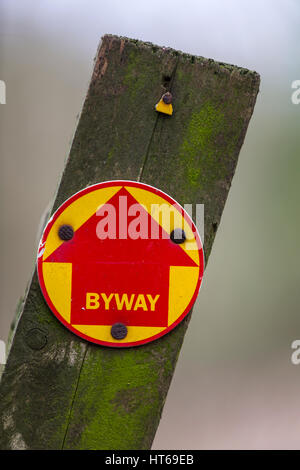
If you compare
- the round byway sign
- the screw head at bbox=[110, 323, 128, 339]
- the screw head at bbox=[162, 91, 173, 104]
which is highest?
the screw head at bbox=[162, 91, 173, 104]

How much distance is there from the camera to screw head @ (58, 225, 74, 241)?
0.92 meters

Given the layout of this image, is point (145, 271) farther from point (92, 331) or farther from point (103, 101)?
point (103, 101)

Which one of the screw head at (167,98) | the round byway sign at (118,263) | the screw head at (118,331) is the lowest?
the screw head at (118,331)

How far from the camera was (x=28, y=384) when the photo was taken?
93cm

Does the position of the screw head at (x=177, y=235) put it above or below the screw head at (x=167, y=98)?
below

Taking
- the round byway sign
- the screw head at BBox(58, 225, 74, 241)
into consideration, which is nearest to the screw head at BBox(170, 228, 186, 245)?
the round byway sign

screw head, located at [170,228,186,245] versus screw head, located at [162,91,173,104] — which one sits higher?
screw head, located at [162,91,173,104]

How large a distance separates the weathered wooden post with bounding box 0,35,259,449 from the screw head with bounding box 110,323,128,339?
1.4 inches

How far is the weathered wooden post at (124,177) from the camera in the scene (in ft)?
2.99

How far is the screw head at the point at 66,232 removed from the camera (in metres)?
0.92

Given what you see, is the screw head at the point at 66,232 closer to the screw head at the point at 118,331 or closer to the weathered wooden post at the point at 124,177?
the weathered wooden post at the point at 124,177

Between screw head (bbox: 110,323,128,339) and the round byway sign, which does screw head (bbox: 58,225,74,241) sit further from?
screw head (bbox: 110,323,128,339)

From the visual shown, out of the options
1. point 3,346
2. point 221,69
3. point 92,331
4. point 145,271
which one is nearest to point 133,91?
point 221,69

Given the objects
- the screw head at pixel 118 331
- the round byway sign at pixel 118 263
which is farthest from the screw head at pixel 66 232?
the screw head at pixel 118 331
